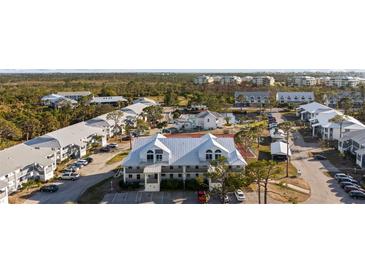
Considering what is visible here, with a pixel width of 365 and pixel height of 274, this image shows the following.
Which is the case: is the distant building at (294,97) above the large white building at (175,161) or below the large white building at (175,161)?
above

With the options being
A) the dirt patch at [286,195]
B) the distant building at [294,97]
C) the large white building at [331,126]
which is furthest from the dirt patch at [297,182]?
the distant building at [294,97]

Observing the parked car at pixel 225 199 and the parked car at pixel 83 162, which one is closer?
the parked car at pixel 225 199

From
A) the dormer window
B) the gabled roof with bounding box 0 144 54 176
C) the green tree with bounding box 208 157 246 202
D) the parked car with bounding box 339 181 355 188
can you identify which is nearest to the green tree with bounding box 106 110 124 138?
the gabled roof with bounding box 0 144 54 176

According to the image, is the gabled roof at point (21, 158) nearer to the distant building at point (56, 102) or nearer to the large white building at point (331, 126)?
the large white building at point (331, 126)

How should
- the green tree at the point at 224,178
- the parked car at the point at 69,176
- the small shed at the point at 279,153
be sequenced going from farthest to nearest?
the small shed at the point at 279,153 → the parked car at the point at 69,176 → the green tree at the point at 224,178

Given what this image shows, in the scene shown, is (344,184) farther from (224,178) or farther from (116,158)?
(116,158)

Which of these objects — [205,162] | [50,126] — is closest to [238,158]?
[205,162]

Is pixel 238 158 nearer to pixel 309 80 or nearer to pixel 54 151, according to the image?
pixel 54 151

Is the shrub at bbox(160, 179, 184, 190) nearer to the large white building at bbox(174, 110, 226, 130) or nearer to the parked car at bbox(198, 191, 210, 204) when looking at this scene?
the parked car at bbox(198, 191, 210, 204)

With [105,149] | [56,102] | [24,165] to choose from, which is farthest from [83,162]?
[56,102]
